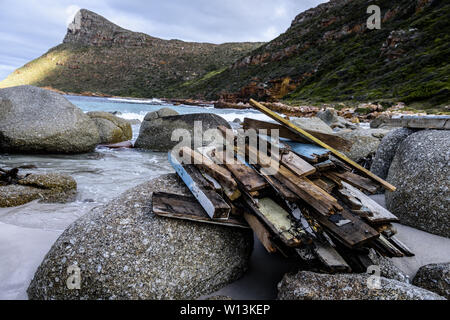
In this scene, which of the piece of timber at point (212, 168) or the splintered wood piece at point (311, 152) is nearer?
the piece of timber at point (212, 168)

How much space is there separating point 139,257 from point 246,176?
3.69 feet

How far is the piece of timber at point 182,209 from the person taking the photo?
2.20m

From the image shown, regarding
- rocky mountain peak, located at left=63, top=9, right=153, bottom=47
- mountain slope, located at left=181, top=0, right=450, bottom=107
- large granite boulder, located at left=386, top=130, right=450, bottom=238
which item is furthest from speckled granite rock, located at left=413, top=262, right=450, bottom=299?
rocky mountain peak, located at left=63, top=9, right=153, bottom=47

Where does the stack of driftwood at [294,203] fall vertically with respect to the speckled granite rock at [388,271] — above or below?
above

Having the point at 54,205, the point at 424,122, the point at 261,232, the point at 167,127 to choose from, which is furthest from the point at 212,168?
the point at 167,127

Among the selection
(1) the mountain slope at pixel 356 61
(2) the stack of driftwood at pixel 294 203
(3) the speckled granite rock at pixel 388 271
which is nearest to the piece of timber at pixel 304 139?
(2) the stack of driftwood at pixel 294 203

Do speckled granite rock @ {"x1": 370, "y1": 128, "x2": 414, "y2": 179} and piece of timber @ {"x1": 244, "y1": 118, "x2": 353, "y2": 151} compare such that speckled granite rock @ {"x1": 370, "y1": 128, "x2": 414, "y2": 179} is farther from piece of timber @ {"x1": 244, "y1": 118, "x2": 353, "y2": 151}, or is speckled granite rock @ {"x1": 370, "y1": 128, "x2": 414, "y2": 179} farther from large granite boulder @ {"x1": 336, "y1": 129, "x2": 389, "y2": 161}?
piece of timber @ {"x1": 244, "y1": 118, "x2": 353, "y2": 151}

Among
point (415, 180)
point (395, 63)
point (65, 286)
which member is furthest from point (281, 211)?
point (395, 63)

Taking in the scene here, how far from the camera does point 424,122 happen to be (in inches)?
145

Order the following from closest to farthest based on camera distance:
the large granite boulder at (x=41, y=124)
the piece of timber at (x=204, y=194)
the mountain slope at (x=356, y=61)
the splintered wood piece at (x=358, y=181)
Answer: the piece of timber at (x=204, y=194) < the splintered wood piece at (x=358, y=181) < the large granite boulder at (x=41, y=124) < the mountain slope at (x=356, y=61)

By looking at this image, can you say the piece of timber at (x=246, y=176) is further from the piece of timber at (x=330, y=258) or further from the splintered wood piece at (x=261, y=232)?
the piece of timber at (x=330, y=258)

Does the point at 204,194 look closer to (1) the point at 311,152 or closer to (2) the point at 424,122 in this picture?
(1) the point at 311,152

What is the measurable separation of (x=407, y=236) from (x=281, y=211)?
5.80 ft

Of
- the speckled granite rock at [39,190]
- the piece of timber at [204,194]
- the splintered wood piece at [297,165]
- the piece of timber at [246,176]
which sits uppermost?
the splintered wood piece at [297,165]
